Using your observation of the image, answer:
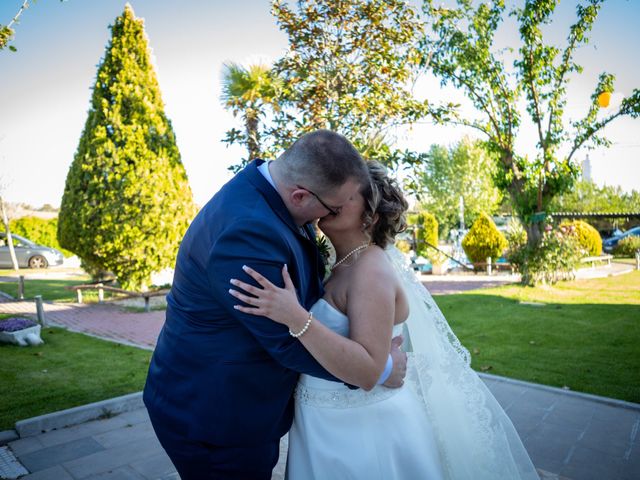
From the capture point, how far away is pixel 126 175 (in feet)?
42.3

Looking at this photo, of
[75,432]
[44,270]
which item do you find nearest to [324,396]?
[75,432]

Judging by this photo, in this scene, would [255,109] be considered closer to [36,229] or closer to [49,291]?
[49,291]

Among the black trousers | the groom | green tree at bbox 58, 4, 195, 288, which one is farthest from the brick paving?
the groom

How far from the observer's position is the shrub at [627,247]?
24625 millimetres

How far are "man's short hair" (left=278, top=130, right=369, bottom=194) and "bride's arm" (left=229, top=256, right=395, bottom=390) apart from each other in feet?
1.38

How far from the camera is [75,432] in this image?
176 inches

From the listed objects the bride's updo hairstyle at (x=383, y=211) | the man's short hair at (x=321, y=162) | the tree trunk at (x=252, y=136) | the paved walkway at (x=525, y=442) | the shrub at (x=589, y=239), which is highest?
the tree trunk at (x=252, y=136)

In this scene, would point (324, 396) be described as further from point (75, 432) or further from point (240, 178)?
point (75, 432)

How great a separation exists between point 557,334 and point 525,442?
4.55m

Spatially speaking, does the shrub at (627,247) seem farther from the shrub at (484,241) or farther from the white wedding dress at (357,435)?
the white wedding dress at (357,435)

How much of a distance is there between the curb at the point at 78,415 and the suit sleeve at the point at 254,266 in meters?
3.91

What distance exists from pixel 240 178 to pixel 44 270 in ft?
85.1

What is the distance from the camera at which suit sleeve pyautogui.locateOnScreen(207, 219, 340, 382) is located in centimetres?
171

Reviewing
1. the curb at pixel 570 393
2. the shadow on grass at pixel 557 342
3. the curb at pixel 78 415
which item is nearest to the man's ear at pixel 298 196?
the curb at pixel 78 415
